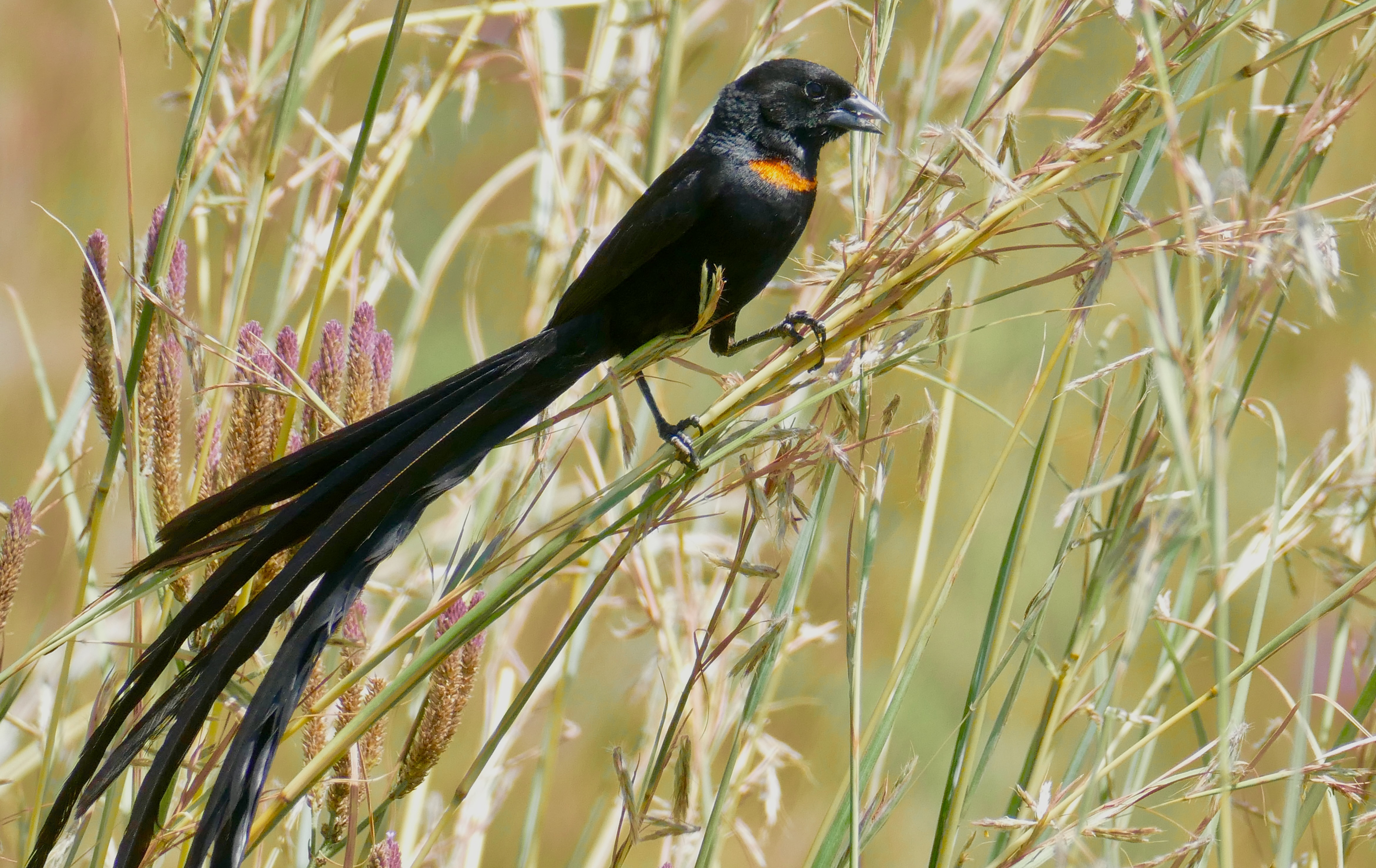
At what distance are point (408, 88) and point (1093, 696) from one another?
1527 millimetres

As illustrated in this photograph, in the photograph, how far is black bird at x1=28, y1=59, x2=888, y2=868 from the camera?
35.3 inches

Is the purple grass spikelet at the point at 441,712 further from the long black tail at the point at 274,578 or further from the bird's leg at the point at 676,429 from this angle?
the bird's leg at the point at 676,429

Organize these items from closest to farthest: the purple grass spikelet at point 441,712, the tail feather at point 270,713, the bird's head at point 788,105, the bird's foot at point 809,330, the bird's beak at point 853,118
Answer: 1. the tail feather at point 270,713
2. the purple grass spikelet at point 441,712
3. the bird's foot at point 809,330
4. the bird's beak at point 853,118
5. the bird's head at point 788,105

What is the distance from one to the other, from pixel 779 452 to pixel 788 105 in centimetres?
96

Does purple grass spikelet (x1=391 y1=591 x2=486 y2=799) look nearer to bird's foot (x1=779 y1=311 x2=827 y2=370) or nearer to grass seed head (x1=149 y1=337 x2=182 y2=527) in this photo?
grass seed head (x1=149 y1=337 x2=182 y2=527)

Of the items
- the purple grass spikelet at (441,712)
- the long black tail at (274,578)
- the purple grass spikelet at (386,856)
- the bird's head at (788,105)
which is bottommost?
the purple grass spikelet at (386,856)

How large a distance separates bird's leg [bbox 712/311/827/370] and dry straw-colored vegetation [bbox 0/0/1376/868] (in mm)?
28

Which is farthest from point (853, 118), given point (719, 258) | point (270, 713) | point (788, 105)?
point (270, 713)

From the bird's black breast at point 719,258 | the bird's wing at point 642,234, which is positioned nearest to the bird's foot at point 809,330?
the bird's black breast at point 719,258

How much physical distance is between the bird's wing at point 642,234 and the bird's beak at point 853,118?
0.27 metres

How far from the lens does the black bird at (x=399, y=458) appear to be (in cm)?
90

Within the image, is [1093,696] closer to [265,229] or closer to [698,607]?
[698,607]

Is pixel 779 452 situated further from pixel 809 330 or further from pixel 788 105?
pixel 788 105

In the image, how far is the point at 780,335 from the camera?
1747 mm
